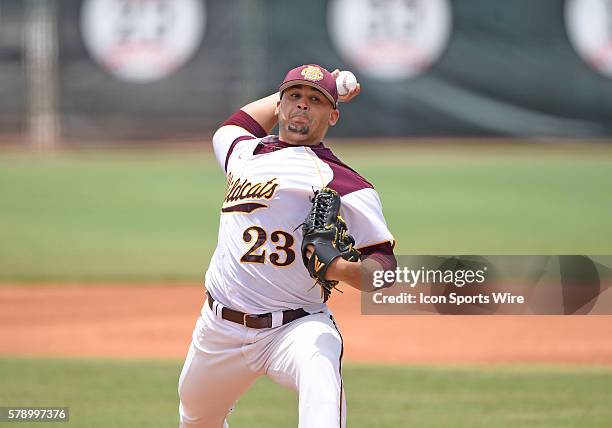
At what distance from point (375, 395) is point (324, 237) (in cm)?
293

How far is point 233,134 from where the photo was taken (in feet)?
16.5

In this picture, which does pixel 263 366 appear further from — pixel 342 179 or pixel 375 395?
pixel 375 395

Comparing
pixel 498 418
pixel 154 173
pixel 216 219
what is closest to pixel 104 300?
pixel 216 219

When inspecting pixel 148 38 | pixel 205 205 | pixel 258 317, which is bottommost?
pixel 258 317

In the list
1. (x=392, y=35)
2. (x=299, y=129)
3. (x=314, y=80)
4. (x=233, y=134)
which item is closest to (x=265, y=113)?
(x=233, y=134)

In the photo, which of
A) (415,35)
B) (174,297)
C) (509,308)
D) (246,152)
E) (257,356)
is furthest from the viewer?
(415,35)

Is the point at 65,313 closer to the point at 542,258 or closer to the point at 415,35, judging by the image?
the point at 542,258

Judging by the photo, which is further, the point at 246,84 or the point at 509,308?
the point at 246,84

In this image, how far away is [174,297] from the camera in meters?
10.7

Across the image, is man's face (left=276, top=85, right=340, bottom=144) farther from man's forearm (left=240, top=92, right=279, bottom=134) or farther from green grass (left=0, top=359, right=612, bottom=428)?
green grass (left=0, top=359, right=612, bottom=428)

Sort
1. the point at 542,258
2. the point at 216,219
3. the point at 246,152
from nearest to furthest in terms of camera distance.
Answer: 1. the point at 246,152
2. the point at 542,258
3. the point at 216,219

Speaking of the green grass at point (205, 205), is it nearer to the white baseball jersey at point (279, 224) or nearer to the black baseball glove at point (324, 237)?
the white baseball jersey at point (279, 224)

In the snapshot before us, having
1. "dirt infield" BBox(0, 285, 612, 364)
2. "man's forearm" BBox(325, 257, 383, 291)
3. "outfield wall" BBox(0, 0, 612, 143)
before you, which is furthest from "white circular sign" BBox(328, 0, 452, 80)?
"man's forearm" BBox(325, 257, 383, 291)

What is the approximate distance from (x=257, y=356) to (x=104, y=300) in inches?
250
